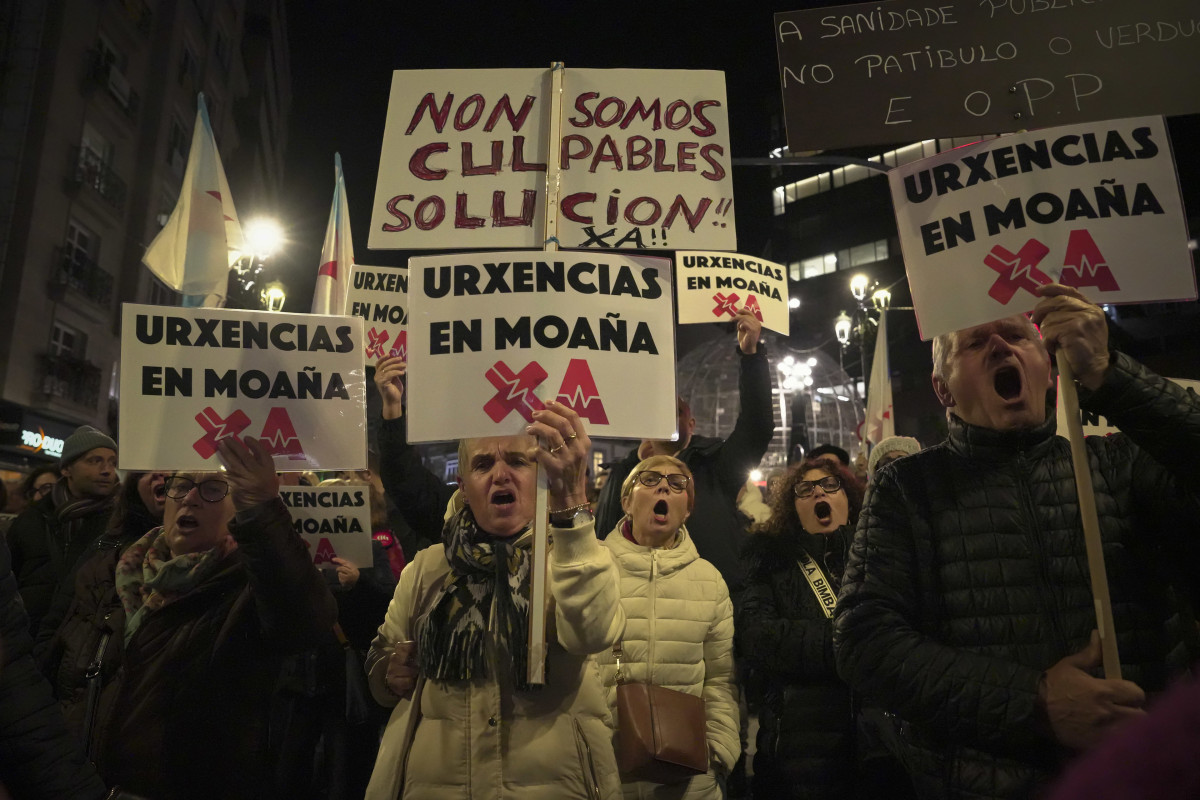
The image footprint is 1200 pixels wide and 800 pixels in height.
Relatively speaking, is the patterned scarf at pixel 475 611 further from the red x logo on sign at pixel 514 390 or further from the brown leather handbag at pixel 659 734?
the brown leather handbag at pixel 659 734

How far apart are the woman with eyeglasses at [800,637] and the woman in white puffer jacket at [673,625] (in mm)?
261

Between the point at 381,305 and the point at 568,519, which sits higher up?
the point at 381,305

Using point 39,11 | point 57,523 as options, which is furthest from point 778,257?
point 57,523

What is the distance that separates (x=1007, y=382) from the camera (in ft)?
8.36

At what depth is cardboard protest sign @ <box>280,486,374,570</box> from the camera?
4.77 metres

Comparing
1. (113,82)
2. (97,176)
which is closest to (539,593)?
(97,176)

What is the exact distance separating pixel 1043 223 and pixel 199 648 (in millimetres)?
3412

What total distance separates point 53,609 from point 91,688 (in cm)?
145

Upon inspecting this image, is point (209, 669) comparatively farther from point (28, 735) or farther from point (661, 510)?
point (661, 510)

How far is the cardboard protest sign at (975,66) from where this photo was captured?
3184mm

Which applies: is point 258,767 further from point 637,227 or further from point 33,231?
point 33,231

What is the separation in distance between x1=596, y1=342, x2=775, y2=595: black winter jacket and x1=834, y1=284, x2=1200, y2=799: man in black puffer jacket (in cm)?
219

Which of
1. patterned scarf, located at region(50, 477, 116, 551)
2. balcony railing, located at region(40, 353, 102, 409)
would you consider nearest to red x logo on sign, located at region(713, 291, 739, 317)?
patterned scarf, located at region(50, 477, 116, 551)

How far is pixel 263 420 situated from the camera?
136 inches
